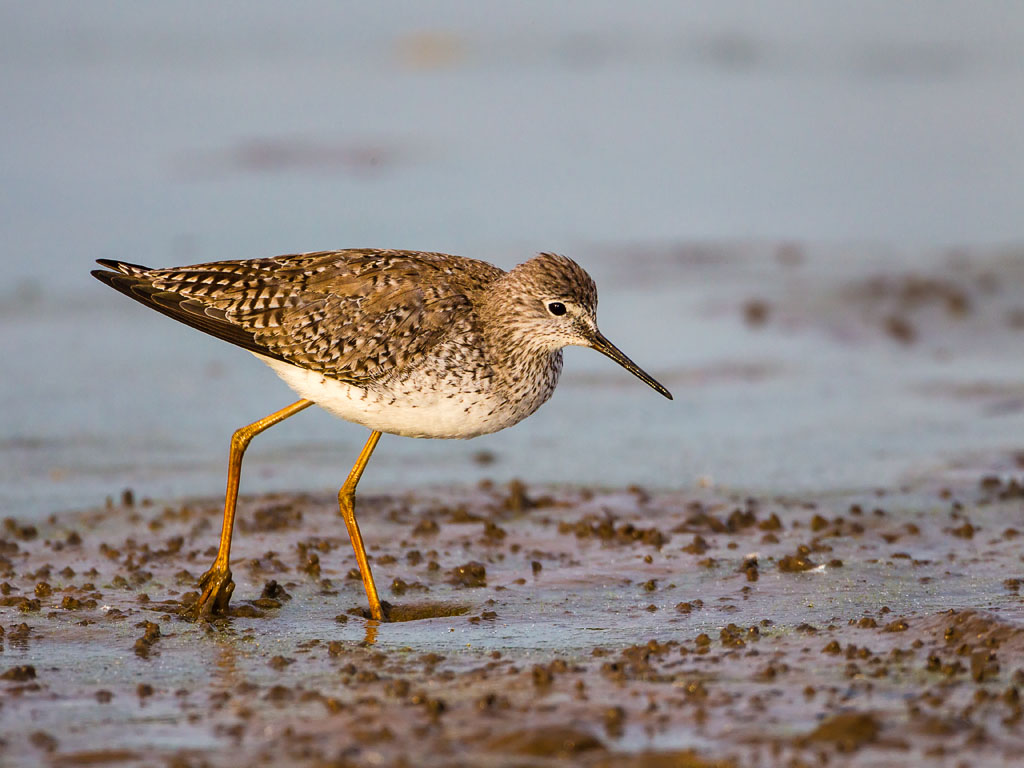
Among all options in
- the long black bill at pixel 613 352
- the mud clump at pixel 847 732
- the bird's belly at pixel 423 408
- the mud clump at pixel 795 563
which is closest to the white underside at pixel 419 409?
the bird's belly at pixel 423 408

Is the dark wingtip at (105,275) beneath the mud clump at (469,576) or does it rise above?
above

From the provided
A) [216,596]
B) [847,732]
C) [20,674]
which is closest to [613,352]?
[216,596]

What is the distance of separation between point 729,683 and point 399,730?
132 cm

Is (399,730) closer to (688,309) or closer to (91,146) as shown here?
(688,309)

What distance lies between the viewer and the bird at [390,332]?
284 inches

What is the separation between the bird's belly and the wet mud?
0.83 metres

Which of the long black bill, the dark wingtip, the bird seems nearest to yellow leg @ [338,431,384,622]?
the bird

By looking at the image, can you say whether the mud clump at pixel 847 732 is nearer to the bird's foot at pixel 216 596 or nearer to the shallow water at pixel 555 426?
the shallow water at pixel 555 426

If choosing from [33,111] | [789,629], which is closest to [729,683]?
[789,629]

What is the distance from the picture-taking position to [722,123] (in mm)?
20719

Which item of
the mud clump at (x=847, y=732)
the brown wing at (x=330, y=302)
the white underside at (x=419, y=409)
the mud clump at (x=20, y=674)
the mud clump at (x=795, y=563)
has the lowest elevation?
the mud clump at (x=847, y=732)

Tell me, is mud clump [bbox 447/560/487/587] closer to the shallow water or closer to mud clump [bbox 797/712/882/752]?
the shallow water

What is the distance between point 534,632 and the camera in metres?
6.68

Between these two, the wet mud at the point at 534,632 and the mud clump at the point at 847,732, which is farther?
the wet mud at the point at 534,632
